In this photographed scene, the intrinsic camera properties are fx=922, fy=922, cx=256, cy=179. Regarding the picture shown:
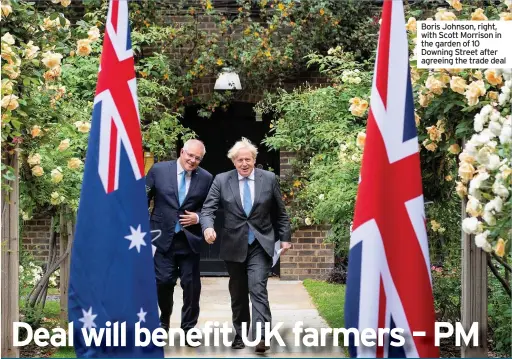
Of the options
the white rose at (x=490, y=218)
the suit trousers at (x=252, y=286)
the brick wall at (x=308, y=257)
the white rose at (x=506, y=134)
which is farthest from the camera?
the brick wall at (x=308, y=257)

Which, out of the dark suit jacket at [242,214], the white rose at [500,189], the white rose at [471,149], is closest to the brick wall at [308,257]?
the dark suit jacket at [242,214]

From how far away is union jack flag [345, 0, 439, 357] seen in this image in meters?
4.10

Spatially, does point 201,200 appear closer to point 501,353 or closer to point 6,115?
point 6,115

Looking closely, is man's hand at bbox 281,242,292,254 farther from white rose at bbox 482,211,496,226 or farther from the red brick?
the red brick

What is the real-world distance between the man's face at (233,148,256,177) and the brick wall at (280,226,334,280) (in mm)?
5906

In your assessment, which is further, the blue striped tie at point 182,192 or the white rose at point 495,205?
the blue striped tie at point 182,192

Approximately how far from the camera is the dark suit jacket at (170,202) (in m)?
7.75

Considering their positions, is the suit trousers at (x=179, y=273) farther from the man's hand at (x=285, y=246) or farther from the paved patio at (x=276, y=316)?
the man's hand at (x=285, y=246)

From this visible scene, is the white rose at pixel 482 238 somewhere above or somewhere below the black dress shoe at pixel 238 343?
above

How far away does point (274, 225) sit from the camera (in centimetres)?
791

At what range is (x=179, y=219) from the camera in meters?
7.76

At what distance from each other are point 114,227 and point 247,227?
322cm

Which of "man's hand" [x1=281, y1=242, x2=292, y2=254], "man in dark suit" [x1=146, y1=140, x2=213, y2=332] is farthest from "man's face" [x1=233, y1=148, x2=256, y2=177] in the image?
"man's hand" [x1=281, y1=242, x2=292, y2=254]

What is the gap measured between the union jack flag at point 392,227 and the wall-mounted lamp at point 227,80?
891 centimetres
